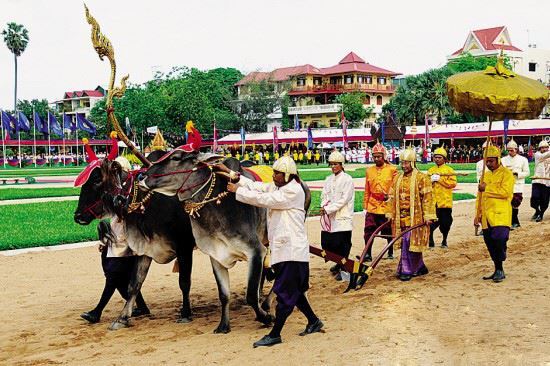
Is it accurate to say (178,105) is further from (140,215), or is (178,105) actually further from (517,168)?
(140,215)

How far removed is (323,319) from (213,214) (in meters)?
1.76

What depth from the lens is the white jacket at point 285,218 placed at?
7078 millimetres

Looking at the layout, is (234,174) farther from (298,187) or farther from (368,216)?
(368,216)

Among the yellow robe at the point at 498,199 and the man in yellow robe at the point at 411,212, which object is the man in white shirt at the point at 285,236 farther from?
the yellow robe at the point at 498,199

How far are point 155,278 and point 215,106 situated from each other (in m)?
72.6

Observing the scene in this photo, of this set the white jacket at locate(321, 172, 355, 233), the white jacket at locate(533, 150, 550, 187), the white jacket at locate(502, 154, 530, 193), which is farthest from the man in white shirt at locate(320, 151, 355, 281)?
the white jacket at locate(533, 150, 550, 187)

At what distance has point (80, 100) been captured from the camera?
12294 cm

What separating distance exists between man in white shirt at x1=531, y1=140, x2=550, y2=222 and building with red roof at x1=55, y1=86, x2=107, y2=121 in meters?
107

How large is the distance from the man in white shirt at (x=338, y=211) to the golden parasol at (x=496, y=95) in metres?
2.04

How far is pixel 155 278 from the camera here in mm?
11055

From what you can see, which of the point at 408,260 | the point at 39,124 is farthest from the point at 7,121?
the point at 408,260

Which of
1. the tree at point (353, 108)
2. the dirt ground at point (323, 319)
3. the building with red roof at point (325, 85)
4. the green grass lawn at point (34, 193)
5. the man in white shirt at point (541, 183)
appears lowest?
the dirt ground at point (323, 319)

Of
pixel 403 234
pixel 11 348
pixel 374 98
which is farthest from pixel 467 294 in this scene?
pixel 374 98

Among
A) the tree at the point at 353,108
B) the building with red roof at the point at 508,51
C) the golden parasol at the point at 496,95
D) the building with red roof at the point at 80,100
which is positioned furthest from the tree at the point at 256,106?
the golden parasol at the point at 496,95
